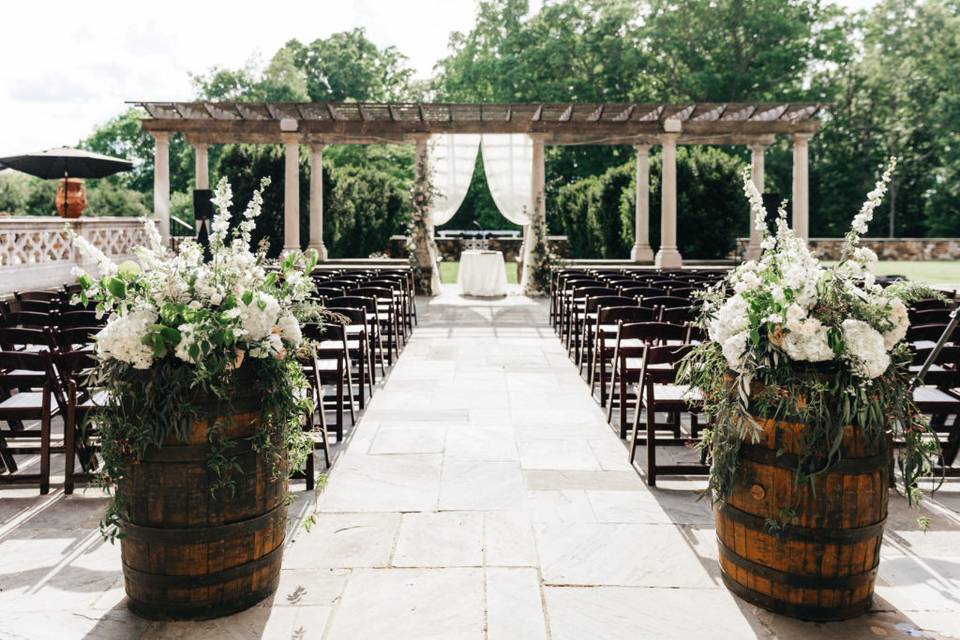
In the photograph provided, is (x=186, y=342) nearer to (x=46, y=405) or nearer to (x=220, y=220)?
(x=220, y=220)

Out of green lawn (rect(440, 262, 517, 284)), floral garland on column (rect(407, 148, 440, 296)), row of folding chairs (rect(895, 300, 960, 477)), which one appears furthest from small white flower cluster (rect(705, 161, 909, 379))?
green lawn (rect(440, 262, 517, 284))

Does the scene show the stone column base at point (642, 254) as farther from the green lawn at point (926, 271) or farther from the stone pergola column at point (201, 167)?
the stone pergola column at point (201, 167)

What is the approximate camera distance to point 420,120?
60.3 ft

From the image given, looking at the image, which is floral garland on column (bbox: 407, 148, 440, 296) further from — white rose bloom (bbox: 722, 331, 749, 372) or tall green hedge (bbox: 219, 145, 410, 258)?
white rose bloom (bbox: 722, 331, 749, 372)

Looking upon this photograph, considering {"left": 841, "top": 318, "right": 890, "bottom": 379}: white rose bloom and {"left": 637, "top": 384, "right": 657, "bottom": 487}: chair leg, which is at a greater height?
{"left": 841, "top": 318, "right": 890, "bottom": 379}: white rose bloom

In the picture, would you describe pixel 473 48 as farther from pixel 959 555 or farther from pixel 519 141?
pixel 959 555

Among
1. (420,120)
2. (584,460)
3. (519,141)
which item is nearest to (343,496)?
(584,460)

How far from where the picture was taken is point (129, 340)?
327 cm

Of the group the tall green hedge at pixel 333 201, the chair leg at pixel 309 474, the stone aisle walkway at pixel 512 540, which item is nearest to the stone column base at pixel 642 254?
the tall green hedge at pixel 333 201

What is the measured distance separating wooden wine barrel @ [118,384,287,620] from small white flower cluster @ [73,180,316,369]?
0.28 metres

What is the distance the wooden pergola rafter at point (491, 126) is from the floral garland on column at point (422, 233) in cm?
66

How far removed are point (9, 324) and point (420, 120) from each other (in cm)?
1225

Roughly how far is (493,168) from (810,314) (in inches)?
709

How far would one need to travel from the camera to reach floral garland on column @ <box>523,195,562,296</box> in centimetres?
1803
